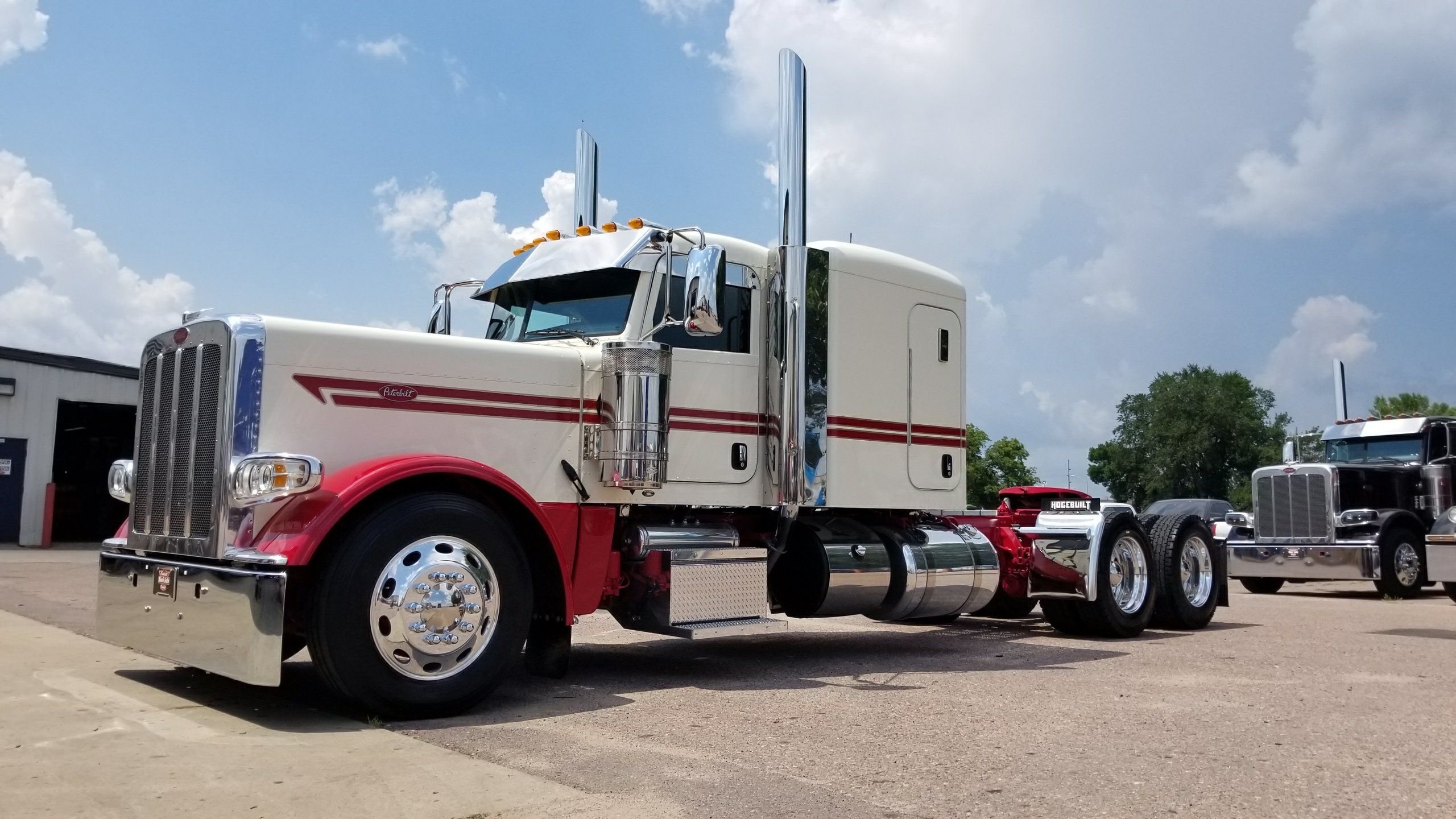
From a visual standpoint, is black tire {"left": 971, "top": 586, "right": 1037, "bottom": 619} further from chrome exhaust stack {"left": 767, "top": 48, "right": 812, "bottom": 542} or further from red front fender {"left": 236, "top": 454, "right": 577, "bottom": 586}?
red front fender {"left": 236, "top": 454, "right": 577, "bottom": 586}

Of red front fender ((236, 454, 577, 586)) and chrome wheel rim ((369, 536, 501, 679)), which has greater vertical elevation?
red front fender ((236, 454, 577, 586))

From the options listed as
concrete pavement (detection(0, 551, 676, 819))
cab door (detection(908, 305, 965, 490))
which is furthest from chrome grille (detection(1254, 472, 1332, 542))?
concrete pavement (detection(0, 551, 676, 819))

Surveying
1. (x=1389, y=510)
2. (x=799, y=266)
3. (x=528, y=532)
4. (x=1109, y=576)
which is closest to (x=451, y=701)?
(x=528, y=532)

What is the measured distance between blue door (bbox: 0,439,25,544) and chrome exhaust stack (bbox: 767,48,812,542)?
23.4 m

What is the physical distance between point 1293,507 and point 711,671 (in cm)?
1272

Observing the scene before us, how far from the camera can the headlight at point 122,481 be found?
279 inches

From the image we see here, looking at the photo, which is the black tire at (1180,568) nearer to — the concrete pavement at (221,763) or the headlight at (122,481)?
the concrete pavement at (221,763)

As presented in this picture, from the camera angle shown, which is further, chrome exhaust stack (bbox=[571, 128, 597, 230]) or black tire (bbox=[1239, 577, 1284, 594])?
black tire (bbox=[1239, 577, 1284, 594])

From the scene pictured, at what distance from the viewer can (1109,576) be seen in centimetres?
1043

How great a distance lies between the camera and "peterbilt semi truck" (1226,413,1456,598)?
54.7ft

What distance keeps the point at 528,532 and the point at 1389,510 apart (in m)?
15.0

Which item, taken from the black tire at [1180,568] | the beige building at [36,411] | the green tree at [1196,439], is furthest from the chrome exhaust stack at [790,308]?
the green tree at [1196,439]

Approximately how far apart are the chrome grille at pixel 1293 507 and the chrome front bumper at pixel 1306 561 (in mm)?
292

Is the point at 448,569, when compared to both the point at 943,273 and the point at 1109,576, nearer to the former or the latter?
the point at 943,273
